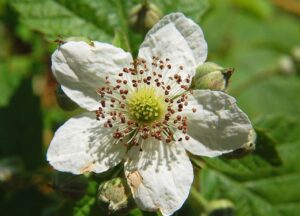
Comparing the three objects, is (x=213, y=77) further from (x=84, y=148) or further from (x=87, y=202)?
(x=87, y=202)

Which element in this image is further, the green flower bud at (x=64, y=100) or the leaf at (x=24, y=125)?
the leaf at (x=24, y=125)

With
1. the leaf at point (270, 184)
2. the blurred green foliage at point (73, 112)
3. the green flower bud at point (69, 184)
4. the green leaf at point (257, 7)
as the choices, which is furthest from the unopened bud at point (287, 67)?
the green flower bud at point (69, 184)

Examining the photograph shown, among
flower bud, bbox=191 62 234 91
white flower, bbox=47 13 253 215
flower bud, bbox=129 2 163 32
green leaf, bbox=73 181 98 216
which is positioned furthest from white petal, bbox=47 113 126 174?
flower bud, bbox=129 2 163 32

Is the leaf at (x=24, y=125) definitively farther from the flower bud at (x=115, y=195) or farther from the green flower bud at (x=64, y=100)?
the flower bud at (x=115, y=195)

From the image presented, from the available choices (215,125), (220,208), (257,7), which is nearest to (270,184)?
(220,208)

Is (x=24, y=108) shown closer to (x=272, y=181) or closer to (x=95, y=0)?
(x=95, y=0)

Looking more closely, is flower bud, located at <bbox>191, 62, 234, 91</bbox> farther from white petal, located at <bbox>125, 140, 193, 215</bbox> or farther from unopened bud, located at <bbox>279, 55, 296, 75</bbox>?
unopened bud, located at <bbox>279, 55, 296, 75</bbox>
